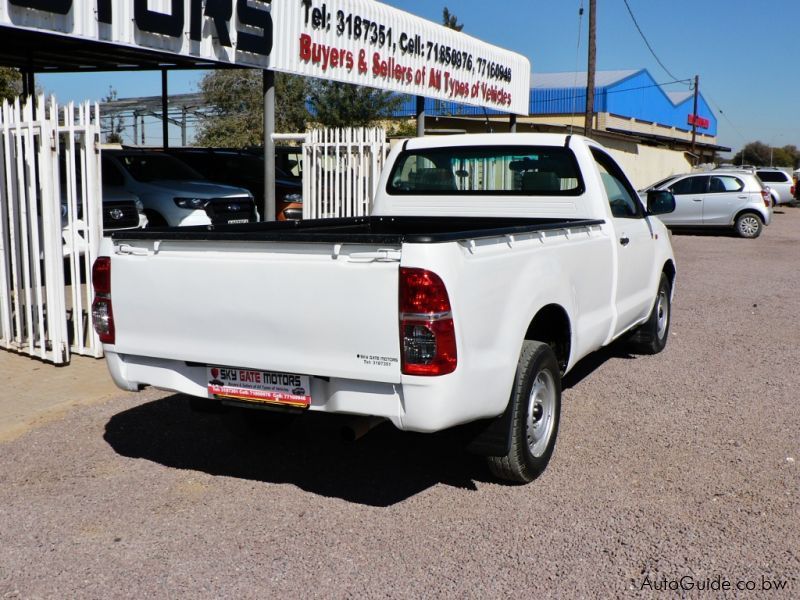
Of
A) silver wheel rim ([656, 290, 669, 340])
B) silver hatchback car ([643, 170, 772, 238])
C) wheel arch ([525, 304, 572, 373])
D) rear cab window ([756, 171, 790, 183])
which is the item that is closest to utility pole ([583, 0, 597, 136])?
silver hatchback car ([643, 170, 772, 238])

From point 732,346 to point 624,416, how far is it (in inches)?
120

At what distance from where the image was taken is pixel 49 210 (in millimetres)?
7406

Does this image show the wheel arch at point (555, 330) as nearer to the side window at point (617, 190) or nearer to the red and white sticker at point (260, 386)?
the red and white sticker at point (260, 386)

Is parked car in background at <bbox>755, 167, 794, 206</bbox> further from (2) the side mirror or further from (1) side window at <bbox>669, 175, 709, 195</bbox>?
(2) the side mirror

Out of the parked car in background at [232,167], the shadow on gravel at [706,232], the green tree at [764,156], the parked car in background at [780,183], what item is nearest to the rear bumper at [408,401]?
the parked car in background at [232,167]

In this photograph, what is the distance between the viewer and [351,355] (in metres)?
3.96

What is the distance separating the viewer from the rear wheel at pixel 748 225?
75.0 feet

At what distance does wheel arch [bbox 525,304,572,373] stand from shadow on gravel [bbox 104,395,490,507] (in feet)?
2.55

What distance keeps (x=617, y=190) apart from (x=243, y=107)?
33.6 metres

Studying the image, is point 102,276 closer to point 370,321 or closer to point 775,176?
point 370,321

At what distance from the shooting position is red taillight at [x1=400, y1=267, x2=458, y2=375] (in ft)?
12.4

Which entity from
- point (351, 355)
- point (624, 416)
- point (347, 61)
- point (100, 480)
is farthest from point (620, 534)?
point (347, 61)

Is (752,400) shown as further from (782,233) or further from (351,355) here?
(782,233)

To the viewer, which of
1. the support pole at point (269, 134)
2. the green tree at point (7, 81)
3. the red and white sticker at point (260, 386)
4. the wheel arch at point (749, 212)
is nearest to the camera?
the red and white sticker at point (260, 386)
